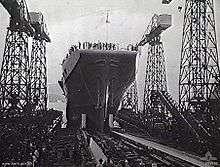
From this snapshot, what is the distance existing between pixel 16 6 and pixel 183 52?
1143 cm

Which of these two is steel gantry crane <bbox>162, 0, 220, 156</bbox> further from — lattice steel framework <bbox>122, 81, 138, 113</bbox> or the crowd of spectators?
lattice steel framework <bbox>122, 81, 138, 113</bbox>

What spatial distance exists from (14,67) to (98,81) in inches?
232

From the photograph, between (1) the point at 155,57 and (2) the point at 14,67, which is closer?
(2) the point at 14,67

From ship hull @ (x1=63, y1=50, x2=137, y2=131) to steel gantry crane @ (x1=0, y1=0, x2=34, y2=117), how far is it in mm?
3705

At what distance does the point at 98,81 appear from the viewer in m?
23.8

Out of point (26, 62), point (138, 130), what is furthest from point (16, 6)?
point (138, 130)

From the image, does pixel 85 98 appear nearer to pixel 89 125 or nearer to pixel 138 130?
pixel 89 125

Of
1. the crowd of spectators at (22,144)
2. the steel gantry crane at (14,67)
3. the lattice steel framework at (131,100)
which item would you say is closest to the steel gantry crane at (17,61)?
the steel gantry crane at (14,67)

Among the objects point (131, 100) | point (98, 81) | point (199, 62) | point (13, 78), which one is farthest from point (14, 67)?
point (131, 100)

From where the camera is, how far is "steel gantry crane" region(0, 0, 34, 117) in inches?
860

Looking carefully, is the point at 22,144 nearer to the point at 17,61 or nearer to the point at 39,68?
the point at 17,61

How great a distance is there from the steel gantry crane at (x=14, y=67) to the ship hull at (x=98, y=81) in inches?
146

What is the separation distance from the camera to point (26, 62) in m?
24.3

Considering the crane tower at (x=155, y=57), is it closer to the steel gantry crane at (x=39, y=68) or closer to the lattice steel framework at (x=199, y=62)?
the lattice steel framework at (x=199, y=62)
